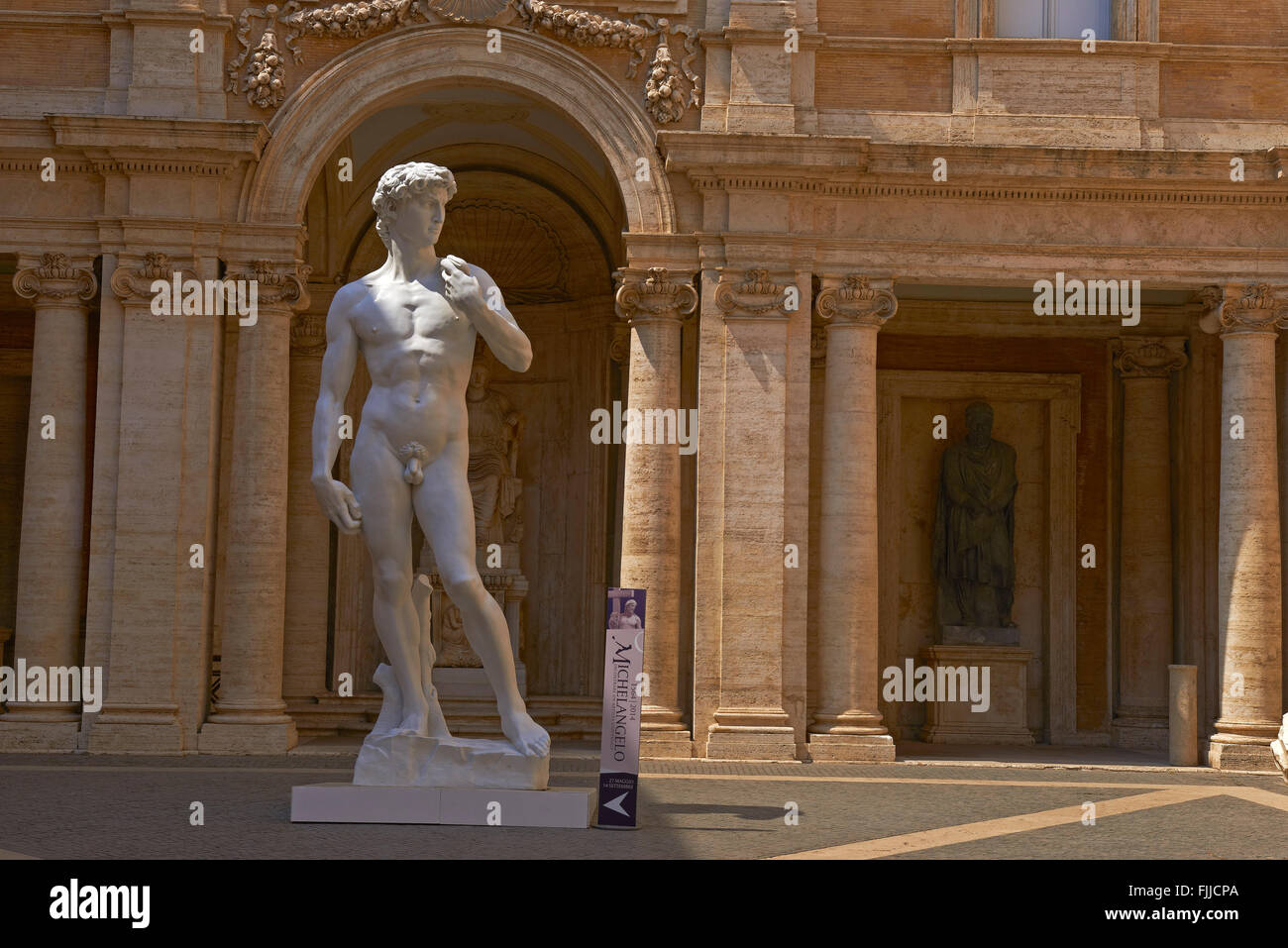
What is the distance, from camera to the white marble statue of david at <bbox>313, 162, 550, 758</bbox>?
10.2m

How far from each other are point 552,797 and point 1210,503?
10680mm

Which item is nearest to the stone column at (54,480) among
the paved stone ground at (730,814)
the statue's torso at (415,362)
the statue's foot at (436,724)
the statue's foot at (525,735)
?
the paved stone ground at (730,814)

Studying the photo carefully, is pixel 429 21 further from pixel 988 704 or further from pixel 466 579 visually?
pixel 988 704

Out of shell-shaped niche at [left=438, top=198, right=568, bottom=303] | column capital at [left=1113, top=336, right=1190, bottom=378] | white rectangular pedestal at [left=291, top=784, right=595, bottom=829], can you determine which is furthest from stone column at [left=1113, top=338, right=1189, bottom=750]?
white rectangular pedestal at [left=291, top=784, right=595, bottom=829]

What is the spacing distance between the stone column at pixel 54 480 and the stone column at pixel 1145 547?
35.7 feet

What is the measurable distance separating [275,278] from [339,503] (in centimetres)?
638

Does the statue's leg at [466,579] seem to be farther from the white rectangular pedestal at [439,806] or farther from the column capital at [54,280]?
the column capital at [54,280]

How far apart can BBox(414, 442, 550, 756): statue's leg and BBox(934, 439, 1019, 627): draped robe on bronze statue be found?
9.69 m

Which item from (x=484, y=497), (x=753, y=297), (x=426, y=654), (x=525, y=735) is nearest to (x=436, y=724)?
(x=426, y=654)

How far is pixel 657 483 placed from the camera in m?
15.9

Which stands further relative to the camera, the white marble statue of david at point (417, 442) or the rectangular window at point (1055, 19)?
the rectangular window at point (1055, 19)

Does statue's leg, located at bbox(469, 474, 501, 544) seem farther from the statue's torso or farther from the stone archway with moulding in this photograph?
the statue's torso

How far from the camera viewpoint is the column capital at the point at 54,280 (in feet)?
52.0
